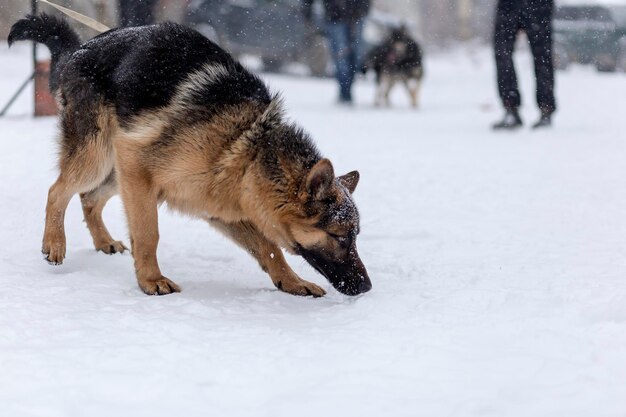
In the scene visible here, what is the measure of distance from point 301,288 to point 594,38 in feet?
70.8

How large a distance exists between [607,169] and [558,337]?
4597mm

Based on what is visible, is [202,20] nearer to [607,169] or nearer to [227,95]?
[607,169]

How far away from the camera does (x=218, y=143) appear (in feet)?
11.9

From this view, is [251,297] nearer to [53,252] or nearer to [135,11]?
[53,252]

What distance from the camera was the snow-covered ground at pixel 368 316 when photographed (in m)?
2.41

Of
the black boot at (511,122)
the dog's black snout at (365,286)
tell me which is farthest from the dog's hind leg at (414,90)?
the dog's black snout at (365,286)

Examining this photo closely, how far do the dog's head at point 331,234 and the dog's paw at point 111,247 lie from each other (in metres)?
1.39

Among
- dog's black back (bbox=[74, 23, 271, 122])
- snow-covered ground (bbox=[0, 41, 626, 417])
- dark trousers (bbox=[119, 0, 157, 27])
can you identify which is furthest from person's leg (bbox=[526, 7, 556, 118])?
dog's black back (bbox=[74, 23, 271, 122])

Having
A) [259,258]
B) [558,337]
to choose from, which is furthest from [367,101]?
[558,337]

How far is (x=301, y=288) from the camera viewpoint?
12.8 ft

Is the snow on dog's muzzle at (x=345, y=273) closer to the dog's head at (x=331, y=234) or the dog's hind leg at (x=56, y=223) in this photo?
the dog's head at (x=331, y=234)

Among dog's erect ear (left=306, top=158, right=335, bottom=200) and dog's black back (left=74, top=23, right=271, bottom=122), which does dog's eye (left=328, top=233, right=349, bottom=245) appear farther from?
dog's black back (left=74, top=23, right=271, bottom=122)

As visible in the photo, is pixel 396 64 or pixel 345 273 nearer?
pixel 345 273

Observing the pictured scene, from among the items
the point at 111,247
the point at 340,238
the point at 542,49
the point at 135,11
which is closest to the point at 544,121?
the point at 542,49
